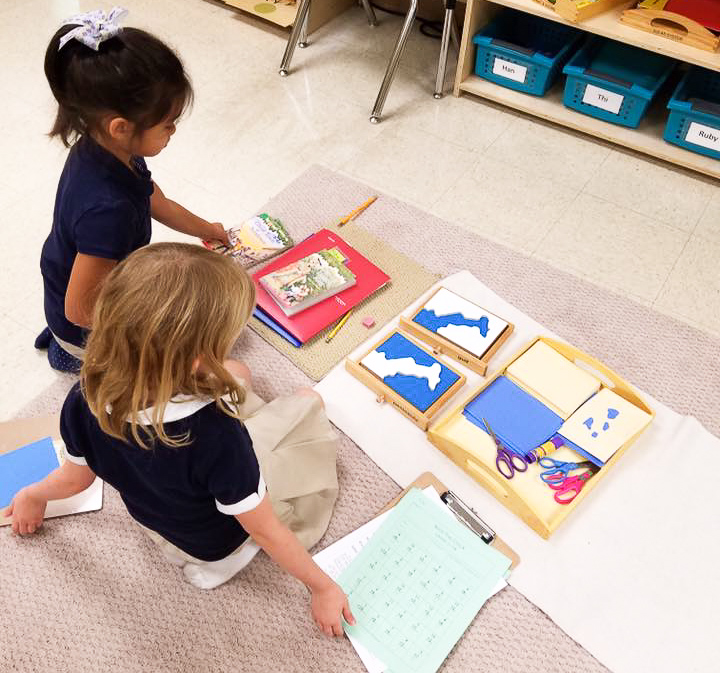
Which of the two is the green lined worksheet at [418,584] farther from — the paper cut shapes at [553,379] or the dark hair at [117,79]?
the dark hair at [117,79]

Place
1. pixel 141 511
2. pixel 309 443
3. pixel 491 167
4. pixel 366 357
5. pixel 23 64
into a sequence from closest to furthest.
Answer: pixel 141 511 < pixel 309 443 < pixel 366 357 < pixel 491 167 < pixel 23 64

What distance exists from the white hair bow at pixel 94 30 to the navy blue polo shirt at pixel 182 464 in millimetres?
→ 486

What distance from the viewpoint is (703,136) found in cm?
180

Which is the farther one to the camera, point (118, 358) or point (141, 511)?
point (141, 511)

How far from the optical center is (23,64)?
228 centimetres

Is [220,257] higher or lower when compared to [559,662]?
higher

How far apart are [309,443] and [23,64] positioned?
192 centimetres

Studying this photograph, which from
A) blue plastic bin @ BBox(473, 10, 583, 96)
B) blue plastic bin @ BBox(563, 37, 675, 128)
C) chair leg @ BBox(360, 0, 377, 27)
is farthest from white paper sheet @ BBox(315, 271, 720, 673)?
chair leg @ BBox(360, 0, 377, 27)

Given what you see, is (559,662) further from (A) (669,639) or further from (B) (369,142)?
(B) (369,142)

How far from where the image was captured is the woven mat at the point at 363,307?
1438 mm

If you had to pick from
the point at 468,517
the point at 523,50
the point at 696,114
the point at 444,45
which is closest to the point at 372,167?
the point at 444,45

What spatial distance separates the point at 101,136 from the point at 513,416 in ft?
2.91

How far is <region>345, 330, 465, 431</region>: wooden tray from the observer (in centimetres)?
130

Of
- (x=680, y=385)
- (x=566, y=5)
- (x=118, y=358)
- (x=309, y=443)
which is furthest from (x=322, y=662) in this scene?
(x=566, y=5)
